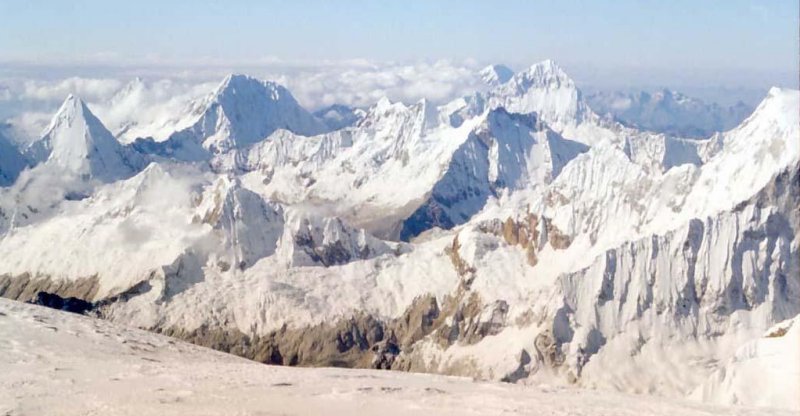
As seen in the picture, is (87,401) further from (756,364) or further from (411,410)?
(756,364)

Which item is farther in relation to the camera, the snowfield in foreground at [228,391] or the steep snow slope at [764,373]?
the steep snow slope at [764,373]

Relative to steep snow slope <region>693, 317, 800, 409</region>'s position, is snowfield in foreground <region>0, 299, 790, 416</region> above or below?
above

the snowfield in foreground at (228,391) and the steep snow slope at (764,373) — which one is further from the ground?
the snowfield in foreground at (228,391)

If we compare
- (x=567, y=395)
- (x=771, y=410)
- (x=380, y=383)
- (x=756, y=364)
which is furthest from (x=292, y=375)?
(x=756, y=364)

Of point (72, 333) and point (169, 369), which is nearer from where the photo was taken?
point (169, 369)

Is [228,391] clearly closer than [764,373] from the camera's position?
Yes

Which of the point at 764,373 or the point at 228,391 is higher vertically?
the point at 228,391

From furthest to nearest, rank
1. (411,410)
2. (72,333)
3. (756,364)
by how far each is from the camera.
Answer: (756,364) < (72,333) < (411,410)

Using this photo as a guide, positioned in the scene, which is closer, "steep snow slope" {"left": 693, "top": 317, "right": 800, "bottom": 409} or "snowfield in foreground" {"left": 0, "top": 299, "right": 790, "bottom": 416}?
"snowfield in foreground" {"left": 0, "top": 299, "right": 790, "bottom": 416}
